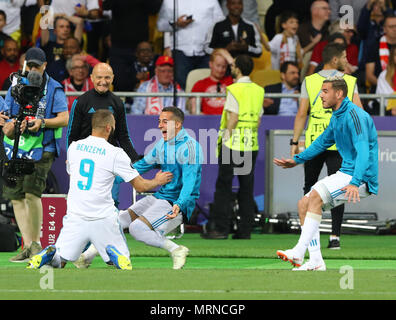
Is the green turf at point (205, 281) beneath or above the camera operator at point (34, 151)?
beneath

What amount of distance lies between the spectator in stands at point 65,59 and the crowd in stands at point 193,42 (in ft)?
0.05

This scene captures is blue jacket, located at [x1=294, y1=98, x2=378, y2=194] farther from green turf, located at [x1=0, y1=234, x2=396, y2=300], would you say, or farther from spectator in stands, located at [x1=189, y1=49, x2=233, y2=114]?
spectator in stands, located at [x1=189, y1=49, x2=233, y2=114]

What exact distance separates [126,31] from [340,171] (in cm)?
796

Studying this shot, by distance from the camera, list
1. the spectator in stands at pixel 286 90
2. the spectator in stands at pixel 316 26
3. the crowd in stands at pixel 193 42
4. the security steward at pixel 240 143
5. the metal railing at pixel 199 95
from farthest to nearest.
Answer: the spectator in stands at pixel 316 26
the crowd in stands at pixel 193 42
the spectator in stands at pixel 286 90
the metal railing at pixel 199 95
the security steward at pixel 240 143

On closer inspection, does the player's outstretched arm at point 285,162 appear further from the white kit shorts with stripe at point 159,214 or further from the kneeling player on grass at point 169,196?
the white kit shorts with stripe at point 159,214

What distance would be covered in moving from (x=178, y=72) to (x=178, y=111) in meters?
6.42

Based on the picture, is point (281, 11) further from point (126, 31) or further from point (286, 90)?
point (126, 31)

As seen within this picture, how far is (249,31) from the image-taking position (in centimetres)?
1812

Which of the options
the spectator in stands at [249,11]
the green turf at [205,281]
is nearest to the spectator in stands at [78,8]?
the spectator in stands at [249,11]

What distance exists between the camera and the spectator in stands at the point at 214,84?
56.6 ft

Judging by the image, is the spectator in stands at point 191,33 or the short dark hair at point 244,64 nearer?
the short dark hair at point 244,64

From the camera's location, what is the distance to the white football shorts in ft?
34.0
